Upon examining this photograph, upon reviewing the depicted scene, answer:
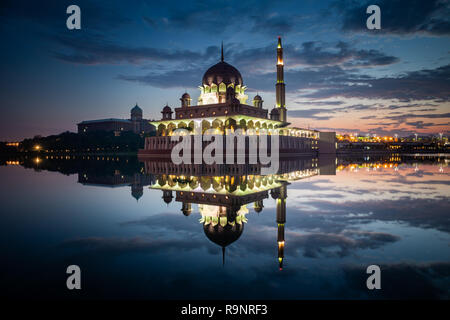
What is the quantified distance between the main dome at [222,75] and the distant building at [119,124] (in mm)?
58563

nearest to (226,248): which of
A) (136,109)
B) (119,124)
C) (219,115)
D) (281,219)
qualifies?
(281,219)

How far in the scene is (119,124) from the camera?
367 feet

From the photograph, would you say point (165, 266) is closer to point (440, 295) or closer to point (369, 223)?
point (440, 295)

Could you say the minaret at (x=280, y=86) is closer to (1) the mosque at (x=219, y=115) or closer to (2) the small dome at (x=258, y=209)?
(1) the mosque at (x=219, y=115)

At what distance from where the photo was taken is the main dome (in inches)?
1799

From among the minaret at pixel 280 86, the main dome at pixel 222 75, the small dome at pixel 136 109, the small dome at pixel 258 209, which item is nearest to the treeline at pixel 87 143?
the main dome at pixel 222 75

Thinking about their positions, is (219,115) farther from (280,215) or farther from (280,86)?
(280,215)

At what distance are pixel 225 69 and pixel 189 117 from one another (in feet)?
31.3

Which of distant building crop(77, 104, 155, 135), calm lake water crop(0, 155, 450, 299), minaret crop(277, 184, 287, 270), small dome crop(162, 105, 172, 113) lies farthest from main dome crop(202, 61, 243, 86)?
distant building crop(77, 104, 155, 135)

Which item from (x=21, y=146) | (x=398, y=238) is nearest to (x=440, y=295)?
(x=398, y=238)

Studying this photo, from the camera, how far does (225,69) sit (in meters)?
46.4

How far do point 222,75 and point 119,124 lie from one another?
77332mm

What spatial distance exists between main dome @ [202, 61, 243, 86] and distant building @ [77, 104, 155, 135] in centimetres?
5856

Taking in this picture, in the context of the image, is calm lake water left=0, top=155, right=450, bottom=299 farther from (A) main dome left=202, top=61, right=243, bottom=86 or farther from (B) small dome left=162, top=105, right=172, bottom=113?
(B) small dome left=162, top=105, right=172, bottom=113
